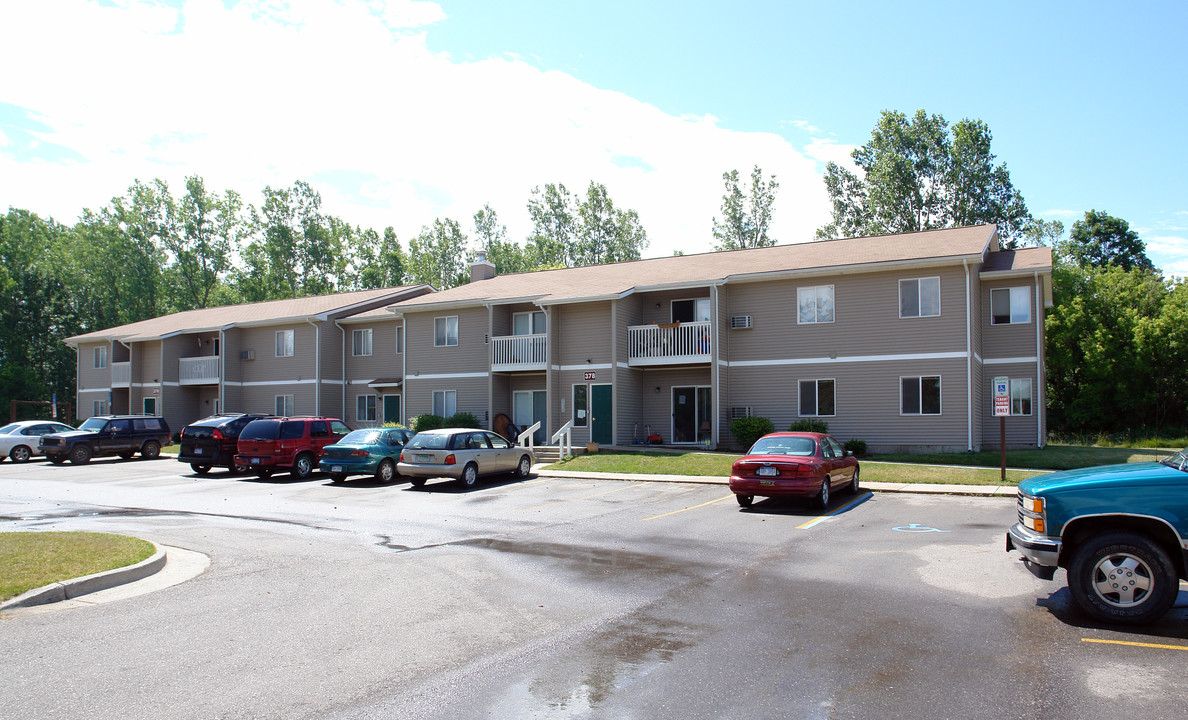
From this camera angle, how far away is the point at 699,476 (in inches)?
832

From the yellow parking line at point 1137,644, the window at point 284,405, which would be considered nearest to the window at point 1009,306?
the yellow parking line at point 1137,644

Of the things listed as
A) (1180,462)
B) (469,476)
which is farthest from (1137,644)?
(469,476)

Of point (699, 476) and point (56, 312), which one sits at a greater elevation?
point (56, 312)

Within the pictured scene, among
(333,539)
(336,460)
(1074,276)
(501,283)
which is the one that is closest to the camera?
(333,539)

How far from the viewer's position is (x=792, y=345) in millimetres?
26812

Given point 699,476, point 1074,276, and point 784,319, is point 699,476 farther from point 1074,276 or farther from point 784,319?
point 1074,276

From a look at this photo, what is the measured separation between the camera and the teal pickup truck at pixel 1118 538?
22.9ft

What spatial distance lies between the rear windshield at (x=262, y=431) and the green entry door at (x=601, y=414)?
10.6m

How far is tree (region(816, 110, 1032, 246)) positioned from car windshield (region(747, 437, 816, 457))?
42.2 meters

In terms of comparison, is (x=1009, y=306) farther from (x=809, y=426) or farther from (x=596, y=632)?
(x=596, y=632)

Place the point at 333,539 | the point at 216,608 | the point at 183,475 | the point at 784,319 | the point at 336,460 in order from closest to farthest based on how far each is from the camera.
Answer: the point at 216,608
the point at 333,539
the point at 336,460
the point at 183,475
the point at 784,319

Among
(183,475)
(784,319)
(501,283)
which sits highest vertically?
(501,283)

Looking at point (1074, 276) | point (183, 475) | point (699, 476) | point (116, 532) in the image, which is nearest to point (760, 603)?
point (116, 532)

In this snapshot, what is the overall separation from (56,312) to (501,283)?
164 ft
